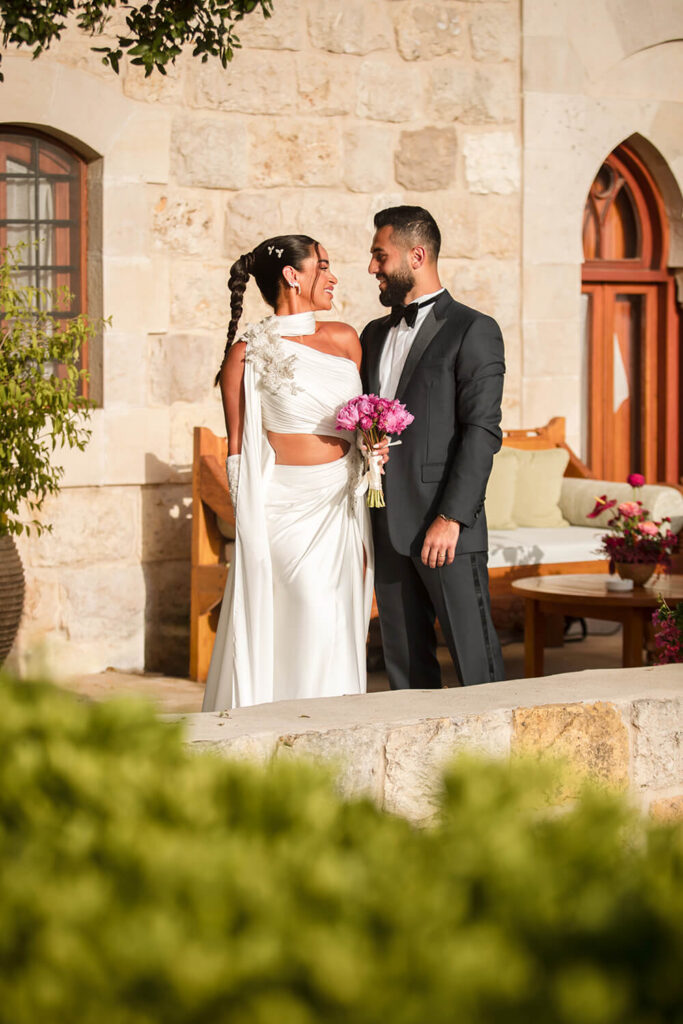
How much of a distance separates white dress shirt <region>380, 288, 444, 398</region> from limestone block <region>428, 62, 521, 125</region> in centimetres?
362

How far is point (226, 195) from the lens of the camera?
666 centimetres

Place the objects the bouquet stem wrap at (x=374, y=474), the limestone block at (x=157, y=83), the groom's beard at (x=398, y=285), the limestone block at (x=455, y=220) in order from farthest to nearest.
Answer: the limestone block at (x=455, y=220)
the limestone block at (x=157, y=83)
the groom's beard at (x=398, y=285)
the bouquet stem wrap at (x=374, y=474)

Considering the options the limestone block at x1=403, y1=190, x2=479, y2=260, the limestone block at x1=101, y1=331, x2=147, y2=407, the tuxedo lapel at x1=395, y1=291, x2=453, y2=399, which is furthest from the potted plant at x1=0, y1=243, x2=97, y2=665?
the limestone block at x1=403, y1=190, x2=479, y2=260

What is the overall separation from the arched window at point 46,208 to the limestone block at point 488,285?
A: 7.08 feet

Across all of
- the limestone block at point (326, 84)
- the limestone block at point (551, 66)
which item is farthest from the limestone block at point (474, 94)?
the limestone block at point (326, 84)

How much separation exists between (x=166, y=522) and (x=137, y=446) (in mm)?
434

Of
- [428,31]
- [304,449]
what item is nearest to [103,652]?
[304,449]

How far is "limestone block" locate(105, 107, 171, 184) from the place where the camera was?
20.8ft

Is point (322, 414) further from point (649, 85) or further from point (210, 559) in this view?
point (649, 85)

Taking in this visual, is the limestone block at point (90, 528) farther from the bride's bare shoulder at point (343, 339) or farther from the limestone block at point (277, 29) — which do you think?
the bride's bare shoulder at point (343, 339)

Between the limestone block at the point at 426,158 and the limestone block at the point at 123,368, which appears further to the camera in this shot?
the limestone block at the point at 426,158

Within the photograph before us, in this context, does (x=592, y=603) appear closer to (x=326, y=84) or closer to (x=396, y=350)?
(x=396, y=350)

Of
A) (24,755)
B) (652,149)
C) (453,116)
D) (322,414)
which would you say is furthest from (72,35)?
(24,755)

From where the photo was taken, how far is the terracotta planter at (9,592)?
535 cm
